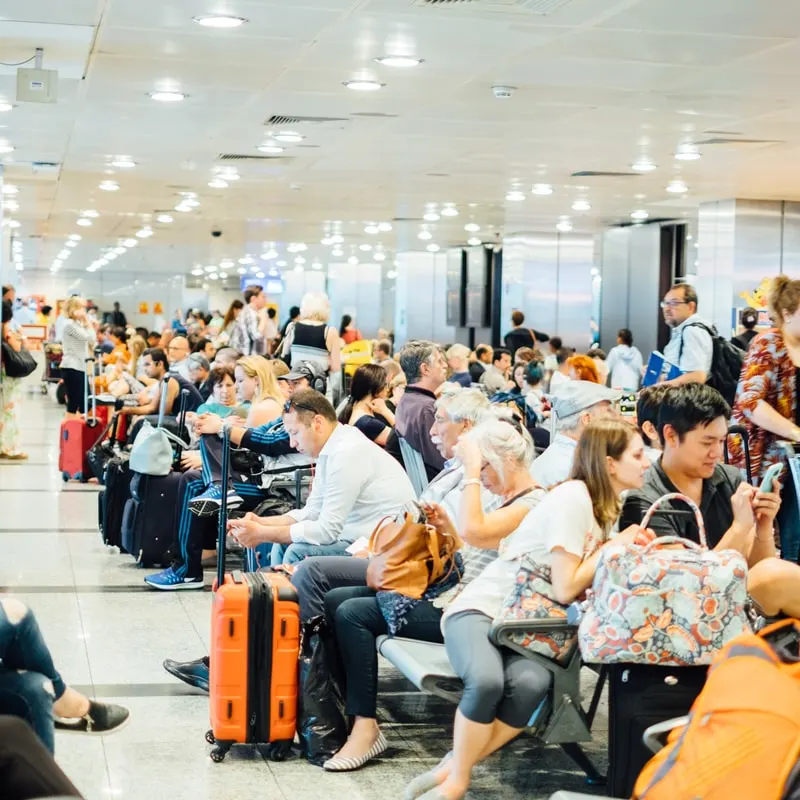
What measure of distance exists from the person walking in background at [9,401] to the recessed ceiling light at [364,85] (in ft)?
19.2

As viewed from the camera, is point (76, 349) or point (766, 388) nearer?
point (766, 388)

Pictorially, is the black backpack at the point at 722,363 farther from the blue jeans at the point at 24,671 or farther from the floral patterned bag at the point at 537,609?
the blue jeans at the point at 24,671

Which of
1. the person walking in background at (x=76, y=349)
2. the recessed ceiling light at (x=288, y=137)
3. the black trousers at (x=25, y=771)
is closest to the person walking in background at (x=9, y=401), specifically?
the person walking in background at (x=76, y=349)

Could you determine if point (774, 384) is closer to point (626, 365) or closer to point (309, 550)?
point (309, 550)

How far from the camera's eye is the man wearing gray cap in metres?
5.69

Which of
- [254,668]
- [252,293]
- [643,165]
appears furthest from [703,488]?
[252,293]

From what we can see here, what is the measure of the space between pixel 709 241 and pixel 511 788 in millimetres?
14101

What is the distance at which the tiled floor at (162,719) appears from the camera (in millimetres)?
4566

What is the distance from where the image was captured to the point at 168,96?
985 centimetres

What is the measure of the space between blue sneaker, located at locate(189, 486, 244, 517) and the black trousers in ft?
14.5

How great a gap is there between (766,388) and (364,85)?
4.37 meters

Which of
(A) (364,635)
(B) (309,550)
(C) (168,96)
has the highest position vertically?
(C) (168,96)

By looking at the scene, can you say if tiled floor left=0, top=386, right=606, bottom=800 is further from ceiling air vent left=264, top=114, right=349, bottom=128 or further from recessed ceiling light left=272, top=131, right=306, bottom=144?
recessed ceiling light left=272, top=131, right=306, bottom=144

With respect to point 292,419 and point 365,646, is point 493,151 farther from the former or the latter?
point 365,646
